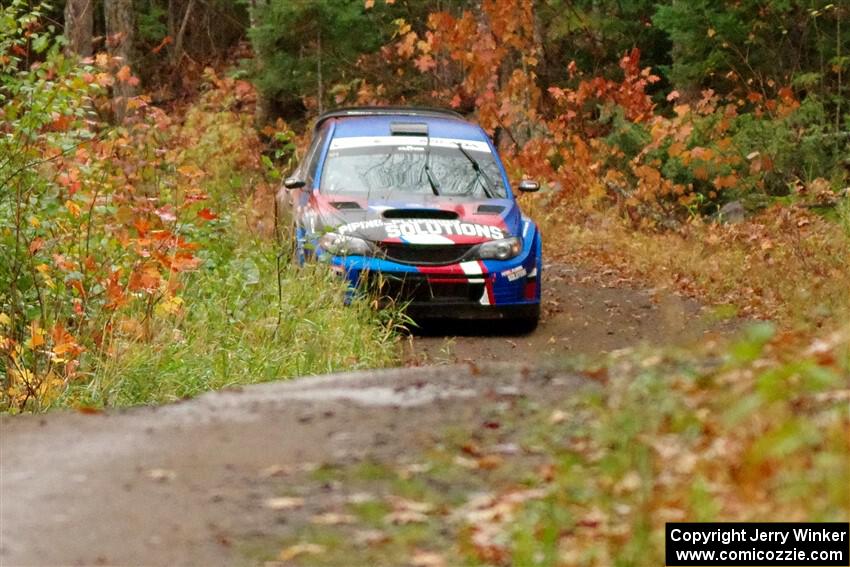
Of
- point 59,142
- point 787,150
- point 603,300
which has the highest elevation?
point 59,142

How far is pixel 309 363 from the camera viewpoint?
28.9 feet

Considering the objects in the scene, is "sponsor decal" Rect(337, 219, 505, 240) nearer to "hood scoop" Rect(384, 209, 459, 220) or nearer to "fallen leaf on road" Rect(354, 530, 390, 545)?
"hood scoop" Rect(384, 209, 459, 220)

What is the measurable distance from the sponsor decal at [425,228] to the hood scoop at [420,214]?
0.18 feet

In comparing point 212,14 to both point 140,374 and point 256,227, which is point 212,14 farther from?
point 140,374

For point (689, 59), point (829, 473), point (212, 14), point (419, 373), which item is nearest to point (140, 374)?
point (419, 373)

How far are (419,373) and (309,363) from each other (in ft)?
7.62

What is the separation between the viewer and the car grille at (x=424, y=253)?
1049 cm

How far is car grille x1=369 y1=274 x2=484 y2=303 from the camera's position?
10445 mm

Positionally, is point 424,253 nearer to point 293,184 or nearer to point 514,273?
point 514,273

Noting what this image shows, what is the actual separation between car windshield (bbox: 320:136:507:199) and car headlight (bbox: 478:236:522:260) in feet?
2.58

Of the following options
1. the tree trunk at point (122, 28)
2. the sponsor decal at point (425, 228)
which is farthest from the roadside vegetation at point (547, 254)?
the sponsor decal at point (425, 228)

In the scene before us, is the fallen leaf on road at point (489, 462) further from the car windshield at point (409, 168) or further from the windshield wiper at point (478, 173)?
the windshield wiper at point (478, 173)

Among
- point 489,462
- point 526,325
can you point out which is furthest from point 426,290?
point 489,462

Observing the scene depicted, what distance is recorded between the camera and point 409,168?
38.4ft
